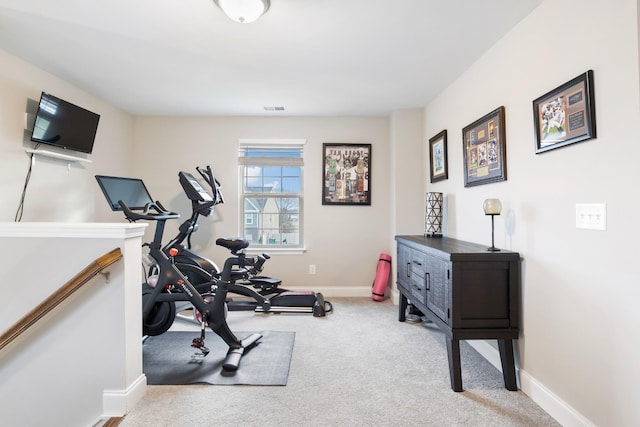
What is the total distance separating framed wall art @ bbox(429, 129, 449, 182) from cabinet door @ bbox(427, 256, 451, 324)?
1281mm

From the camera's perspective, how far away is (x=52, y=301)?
1.71 meters

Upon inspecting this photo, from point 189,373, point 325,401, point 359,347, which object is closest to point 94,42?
point 189,373

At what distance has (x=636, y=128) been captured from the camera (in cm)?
131

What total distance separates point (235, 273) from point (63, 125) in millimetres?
2075

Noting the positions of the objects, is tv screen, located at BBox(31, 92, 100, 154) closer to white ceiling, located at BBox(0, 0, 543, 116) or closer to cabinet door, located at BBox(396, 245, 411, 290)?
white ceiling, located at BBox(0, 0, 543, 116)

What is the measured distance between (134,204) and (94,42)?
62.9 inches

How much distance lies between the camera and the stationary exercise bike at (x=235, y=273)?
2.88 metres

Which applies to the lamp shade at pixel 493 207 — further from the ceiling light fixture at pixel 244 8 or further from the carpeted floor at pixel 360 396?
the ceiling light fixture at pixel 244 8

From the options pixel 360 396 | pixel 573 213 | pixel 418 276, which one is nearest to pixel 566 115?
pixel 573 213

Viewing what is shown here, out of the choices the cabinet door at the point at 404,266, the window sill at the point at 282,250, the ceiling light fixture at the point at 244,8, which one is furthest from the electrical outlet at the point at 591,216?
the window sill at the point at 282,250

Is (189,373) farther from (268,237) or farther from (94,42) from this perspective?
(94,42)

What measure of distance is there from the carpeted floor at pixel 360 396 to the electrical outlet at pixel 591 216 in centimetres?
110

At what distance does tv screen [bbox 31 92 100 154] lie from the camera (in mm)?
2648

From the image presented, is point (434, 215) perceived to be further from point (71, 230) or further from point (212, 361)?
point (71, 230)
